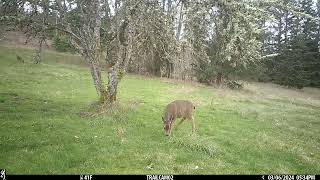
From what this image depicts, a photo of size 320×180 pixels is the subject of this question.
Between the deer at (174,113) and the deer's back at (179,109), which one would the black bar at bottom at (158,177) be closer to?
the deer at (174,113)

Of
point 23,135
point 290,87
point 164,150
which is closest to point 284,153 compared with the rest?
point 164,150

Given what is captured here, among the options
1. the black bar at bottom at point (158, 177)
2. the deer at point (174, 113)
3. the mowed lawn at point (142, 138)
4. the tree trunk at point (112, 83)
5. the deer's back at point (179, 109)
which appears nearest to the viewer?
the black bar at bottom at point (158, 177)

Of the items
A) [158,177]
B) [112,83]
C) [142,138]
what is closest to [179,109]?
[142,138]

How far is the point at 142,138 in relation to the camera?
54.6 feet

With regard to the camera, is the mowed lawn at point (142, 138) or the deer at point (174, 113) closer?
the mowed lawn at point (142, 138)

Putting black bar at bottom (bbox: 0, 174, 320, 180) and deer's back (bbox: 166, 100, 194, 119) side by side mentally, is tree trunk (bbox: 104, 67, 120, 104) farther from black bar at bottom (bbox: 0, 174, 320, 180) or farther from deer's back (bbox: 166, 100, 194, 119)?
black bar at bottom (bbox: 0, 174, 320, 180)

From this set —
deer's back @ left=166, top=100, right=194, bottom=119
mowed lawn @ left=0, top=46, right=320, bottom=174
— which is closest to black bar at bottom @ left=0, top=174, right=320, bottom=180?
mowed lawn @ left=0, top=46, right=320, bottom=174

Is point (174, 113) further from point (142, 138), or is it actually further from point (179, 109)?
point (142, 138)

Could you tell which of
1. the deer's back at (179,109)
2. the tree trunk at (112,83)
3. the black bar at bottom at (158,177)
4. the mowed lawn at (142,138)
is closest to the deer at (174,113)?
the deer's back at (179,109)

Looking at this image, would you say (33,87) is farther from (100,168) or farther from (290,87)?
(290,87)

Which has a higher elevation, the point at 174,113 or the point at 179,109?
the point at 179,109

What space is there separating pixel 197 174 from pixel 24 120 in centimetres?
955

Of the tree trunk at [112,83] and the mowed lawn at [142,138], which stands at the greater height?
the tree trunk at [112,83]

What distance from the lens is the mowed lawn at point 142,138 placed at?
42.3 feet
